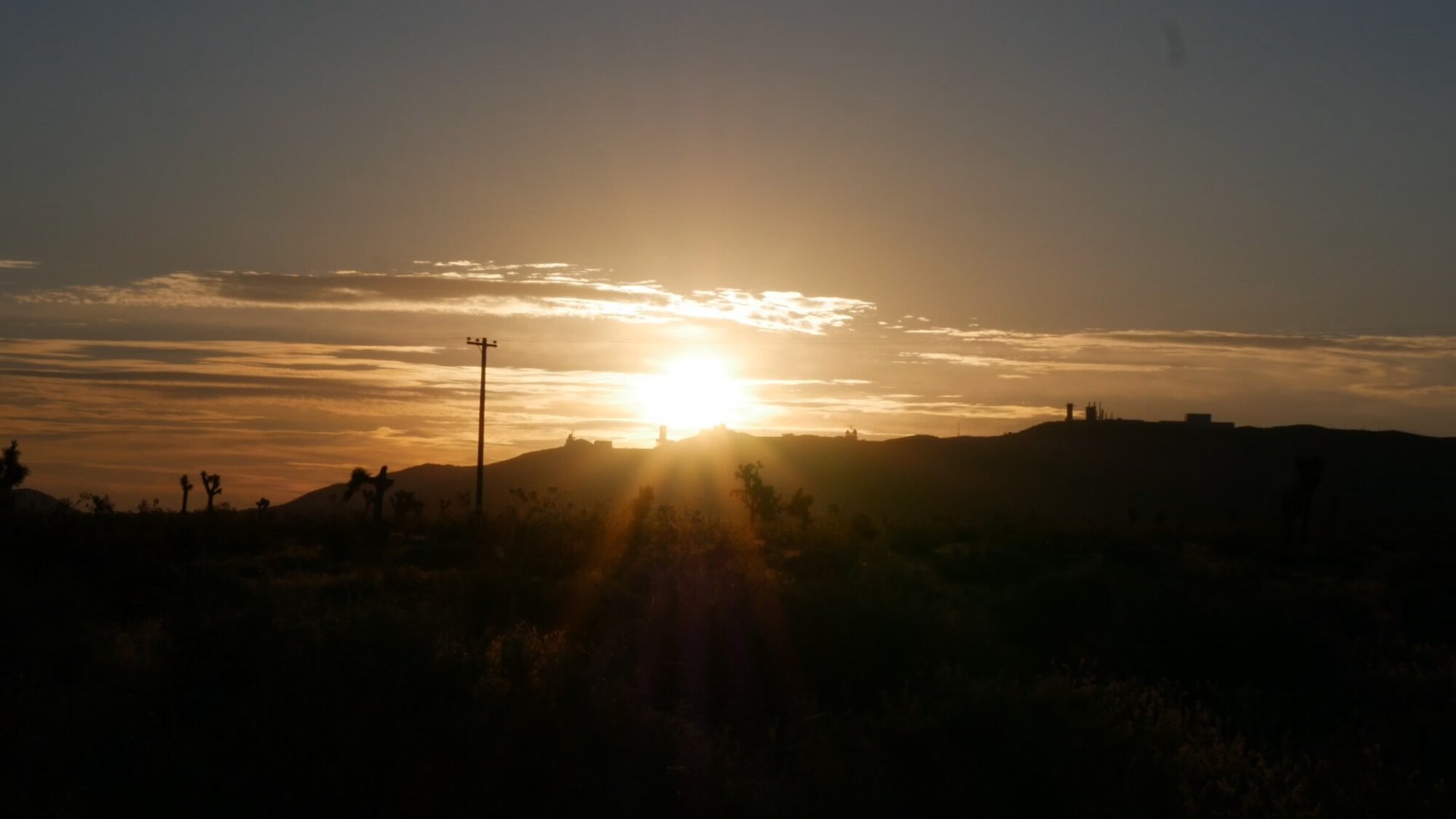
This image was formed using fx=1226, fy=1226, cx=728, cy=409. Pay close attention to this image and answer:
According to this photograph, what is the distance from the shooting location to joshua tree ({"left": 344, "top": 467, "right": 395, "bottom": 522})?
52.9m

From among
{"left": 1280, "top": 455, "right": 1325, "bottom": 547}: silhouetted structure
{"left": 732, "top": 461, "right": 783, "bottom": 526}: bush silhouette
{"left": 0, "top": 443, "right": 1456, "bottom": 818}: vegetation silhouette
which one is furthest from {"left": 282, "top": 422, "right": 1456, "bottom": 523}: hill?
{"left": 0, "top": 443, "right": 1456, "bottom": 818}: vegetation silhouette

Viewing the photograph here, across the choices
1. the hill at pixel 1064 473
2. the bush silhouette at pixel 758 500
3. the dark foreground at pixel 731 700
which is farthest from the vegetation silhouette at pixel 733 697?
the hill at pixel 1064 473

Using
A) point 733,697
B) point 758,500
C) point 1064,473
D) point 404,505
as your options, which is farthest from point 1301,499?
point 1064,473

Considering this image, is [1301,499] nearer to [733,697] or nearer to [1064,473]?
Result: [733,697]

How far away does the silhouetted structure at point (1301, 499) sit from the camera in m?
49.2

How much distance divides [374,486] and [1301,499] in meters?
40.3

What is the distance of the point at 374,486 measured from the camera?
2231 inches

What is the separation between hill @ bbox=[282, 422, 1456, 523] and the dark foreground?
62678 millimetres

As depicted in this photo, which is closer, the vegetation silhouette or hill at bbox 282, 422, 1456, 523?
the vegetation silhouette

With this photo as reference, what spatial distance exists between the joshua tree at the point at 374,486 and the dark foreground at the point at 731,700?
26181 millimetres

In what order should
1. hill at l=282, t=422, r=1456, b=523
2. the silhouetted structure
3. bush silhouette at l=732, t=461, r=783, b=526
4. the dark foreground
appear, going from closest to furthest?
1. the dark foreground
2. the silhouetted structure
3. bush silhouette at l=732, t=461, r=783, b=526
4. hill at l=282, t=422, r=1456, b=523

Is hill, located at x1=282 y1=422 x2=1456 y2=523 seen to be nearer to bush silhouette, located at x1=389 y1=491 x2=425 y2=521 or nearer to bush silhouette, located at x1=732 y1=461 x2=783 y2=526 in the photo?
bush silhouette, located at x1=732 y1=461 x2=783 y2=526

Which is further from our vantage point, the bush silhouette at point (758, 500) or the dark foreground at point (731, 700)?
the bush silhouette at point (758, 500)

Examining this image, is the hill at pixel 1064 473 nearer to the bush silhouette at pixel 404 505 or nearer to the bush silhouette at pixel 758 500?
the bush silhouette at pixel 758 500
